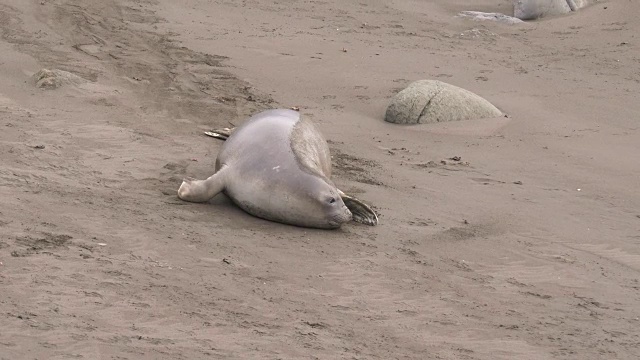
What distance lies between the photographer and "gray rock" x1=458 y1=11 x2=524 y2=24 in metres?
13.6

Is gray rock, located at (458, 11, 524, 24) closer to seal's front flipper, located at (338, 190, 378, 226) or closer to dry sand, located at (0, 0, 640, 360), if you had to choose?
dry sand, located at (0, 0, 640, 360)

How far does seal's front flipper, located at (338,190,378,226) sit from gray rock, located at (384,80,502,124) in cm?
292

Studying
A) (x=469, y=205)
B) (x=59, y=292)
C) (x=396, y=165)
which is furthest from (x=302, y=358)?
(x=396, y=165)

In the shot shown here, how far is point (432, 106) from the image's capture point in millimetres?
9336

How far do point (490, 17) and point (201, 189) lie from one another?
27.1 feet

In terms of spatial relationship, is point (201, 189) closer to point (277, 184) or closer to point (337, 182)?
point (277, 184)

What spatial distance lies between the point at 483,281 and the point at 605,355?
3.09 ft

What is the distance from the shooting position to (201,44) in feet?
36.9

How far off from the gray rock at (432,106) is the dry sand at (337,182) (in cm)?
13

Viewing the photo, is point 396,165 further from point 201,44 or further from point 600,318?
point 201,44

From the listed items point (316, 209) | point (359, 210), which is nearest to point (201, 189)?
point (316, 209)

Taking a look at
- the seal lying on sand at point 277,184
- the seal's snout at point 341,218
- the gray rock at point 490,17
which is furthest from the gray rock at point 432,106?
the gray rock at point 490,17

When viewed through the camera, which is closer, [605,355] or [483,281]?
[605,355]

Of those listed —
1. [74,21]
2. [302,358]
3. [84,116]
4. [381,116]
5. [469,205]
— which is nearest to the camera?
[302,358]
